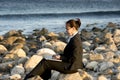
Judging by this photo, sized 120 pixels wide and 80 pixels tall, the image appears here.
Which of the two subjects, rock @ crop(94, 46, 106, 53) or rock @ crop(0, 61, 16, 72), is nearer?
rock @ crop(0, 61, 16, 72)

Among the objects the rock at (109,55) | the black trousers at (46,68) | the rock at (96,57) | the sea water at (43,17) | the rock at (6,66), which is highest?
the black trousers at (46,68)

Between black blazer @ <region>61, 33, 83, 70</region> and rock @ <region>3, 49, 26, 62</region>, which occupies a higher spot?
black blazer @ <region>61, 33, 83, 70</region>

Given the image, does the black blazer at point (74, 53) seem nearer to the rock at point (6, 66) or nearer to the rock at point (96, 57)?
the rock at point (6, 66)

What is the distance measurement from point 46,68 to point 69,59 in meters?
0.54

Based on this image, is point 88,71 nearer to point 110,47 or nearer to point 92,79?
point 92,79

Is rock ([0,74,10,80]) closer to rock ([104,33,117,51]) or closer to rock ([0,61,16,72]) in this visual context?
rock ([0,61,16,72])

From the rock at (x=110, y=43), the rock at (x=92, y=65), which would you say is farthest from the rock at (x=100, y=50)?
the rock at (x=92, y=65)

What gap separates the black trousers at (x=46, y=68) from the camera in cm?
978

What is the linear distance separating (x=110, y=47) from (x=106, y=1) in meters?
60.9

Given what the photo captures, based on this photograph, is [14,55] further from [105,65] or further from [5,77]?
[105,65]

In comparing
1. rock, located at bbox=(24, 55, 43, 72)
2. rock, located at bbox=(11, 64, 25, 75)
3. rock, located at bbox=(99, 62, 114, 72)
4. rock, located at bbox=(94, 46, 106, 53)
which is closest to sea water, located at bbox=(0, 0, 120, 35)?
rock, located at bbox=(94, 46, 106, 53)

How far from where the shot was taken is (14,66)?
12.4 m

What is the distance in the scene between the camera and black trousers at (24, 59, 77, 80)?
9.78m

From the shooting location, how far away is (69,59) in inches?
382
